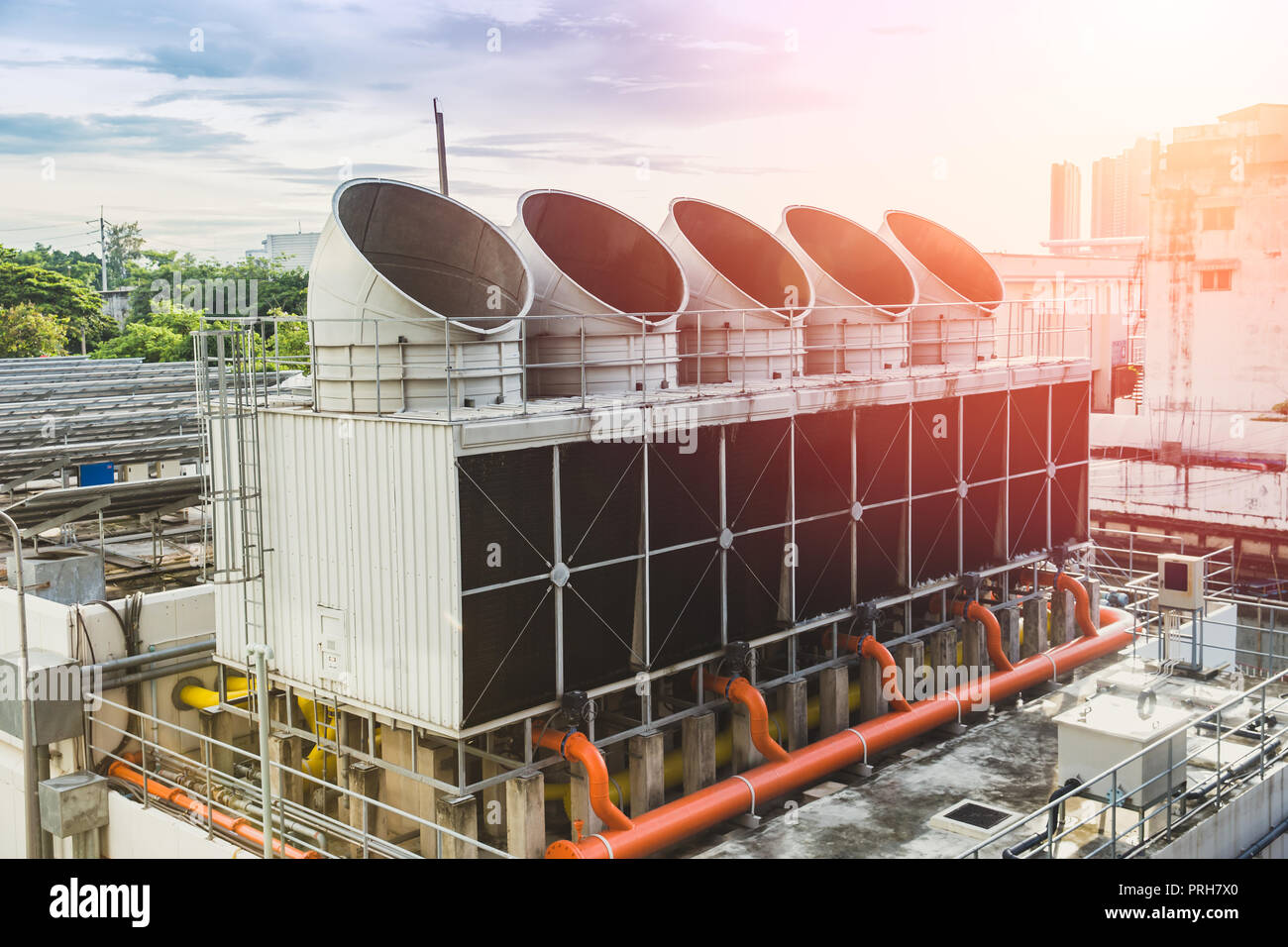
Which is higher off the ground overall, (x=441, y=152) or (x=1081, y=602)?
(x=441, y=152)

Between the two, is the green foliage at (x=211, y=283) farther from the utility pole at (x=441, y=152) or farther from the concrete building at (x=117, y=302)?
the utility pole at (x=441, y=152)

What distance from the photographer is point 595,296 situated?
73.6 feet

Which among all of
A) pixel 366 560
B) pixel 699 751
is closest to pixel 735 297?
pixel 699 751

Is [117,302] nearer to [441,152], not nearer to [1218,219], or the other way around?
[1218,219]

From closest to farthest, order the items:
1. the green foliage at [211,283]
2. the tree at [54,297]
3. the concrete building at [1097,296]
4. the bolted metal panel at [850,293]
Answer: the bolted metal panel at [850,293], the concrete building at [1097,296], the tree at [54,297], the green foliage at [211,283]

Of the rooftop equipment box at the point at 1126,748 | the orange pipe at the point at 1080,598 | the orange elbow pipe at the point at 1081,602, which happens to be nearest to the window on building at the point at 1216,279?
the orange pipe at the point at 1080,598

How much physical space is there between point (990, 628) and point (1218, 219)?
46639 millimetres

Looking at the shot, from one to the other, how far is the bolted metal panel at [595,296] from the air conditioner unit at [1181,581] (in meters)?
10.7

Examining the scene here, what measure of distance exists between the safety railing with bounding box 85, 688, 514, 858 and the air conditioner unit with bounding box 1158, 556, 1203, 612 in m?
14.7

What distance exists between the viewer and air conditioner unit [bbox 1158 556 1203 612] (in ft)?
79.8

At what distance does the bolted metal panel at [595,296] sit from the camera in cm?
2119

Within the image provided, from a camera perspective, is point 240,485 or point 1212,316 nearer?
point 240,485

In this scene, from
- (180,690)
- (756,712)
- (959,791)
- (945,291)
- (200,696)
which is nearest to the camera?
(756,712)
